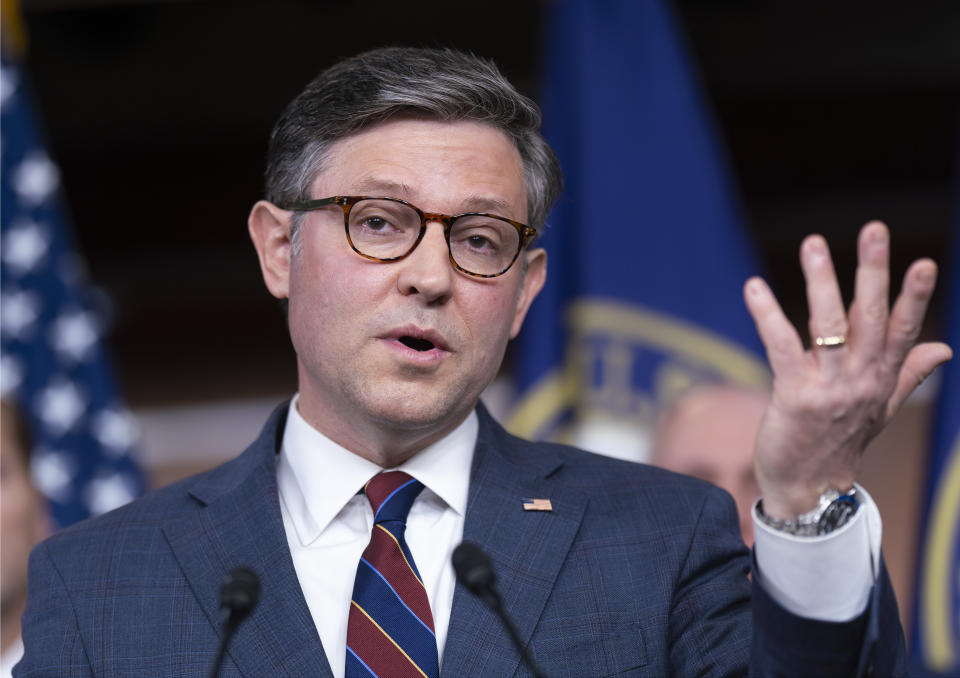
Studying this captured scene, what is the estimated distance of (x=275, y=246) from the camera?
1710 millimetres

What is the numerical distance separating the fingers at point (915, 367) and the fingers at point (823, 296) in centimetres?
12

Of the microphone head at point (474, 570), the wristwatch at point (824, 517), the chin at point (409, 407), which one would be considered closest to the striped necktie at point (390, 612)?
the chin at point (409, 407)

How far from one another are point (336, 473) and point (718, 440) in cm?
161

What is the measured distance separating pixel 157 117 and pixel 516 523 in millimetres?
4775

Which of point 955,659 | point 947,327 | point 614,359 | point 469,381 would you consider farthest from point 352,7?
point 469,381

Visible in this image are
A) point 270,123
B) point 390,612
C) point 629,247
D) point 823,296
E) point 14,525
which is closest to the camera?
point 823,296

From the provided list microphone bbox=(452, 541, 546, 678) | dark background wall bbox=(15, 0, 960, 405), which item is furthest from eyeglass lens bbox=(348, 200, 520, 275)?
dark background wall bbox=(15, 0, 960, 405)

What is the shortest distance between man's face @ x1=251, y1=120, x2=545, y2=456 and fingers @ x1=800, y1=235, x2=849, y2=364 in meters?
0.49

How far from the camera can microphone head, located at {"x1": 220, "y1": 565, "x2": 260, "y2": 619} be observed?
3.82 ft

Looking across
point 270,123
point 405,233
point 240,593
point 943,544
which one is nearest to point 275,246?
point 405,233

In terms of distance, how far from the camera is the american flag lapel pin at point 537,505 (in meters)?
1.54

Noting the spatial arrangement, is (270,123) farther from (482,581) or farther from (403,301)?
(482,581)

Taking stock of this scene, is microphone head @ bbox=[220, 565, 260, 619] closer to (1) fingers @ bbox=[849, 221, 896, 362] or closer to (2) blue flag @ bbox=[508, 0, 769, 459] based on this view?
(1) fingers @ bbox=[849, 221, 896, 362]

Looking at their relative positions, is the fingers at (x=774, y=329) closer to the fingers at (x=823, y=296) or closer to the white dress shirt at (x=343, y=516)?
the fingers at (x=823, y=296)
